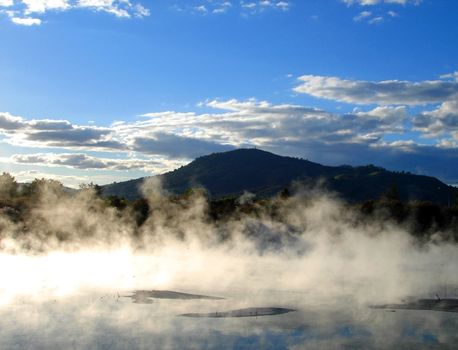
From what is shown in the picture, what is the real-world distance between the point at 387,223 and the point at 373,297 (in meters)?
32.1

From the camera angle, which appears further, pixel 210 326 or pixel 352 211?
pixel 352 211

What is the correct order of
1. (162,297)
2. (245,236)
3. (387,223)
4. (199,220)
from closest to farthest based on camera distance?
(162,297)
(245,236)
(199,220)
(387,223)

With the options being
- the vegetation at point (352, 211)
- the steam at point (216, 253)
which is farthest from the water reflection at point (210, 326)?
the vegetation at point (352, 211)

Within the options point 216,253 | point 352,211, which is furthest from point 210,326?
point 352,211

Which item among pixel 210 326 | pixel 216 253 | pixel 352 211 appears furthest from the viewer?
pixel 352 211

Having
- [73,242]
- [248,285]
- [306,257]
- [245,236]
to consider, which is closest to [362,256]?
[306,257]

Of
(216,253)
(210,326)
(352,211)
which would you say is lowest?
(210,326)

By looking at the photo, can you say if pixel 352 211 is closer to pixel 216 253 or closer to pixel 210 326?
pixel 216 253

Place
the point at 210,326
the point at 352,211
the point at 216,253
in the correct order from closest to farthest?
the point at 210,326
the point at 216,253
the point at 352,211

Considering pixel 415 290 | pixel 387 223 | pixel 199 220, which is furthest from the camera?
pixel 387 223

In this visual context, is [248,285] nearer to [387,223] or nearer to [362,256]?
[362,256]

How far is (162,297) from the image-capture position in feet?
61.1

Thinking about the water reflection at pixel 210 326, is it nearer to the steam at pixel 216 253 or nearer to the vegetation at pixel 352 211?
the steam at pixel 216 253

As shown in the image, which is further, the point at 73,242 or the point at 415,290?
the point at 73,242
